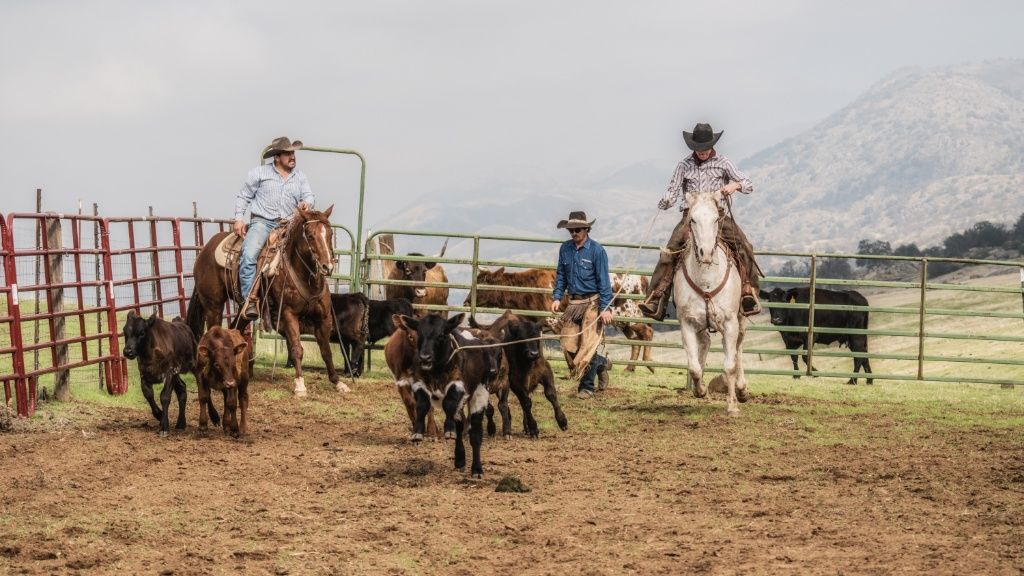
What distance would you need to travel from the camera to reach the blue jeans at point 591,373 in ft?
42.4

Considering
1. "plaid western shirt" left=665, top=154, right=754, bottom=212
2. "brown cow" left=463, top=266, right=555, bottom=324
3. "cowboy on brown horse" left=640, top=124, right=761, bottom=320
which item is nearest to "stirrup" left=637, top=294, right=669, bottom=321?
"cowboy on brown horse" left=640, top=124, right=761, bottom=320

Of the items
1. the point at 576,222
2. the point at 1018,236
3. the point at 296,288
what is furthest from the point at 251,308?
the point at 1018,236

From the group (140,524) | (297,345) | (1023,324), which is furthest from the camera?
(1023,324)

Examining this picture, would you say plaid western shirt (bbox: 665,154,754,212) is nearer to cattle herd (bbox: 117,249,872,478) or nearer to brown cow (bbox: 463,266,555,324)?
cattle herd (bbox: 117,249,872,478)

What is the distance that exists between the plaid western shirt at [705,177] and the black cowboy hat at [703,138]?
15 cm

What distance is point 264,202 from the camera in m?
12.4

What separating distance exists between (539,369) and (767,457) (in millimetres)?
1889

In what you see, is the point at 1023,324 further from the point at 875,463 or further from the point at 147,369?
the point at 147,369

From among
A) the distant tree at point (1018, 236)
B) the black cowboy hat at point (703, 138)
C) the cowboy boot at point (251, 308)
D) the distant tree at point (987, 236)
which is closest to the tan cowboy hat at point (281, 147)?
the cowboy boot at point (251, 308)

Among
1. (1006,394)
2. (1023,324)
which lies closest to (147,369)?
(1006,394)

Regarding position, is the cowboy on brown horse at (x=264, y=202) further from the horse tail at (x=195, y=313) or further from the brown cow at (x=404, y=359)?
the brown cow at (x=404, y=359)

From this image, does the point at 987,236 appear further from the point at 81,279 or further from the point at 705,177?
the point at 81,279

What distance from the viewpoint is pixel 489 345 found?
805 centimetres

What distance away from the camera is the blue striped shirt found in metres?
12.4
